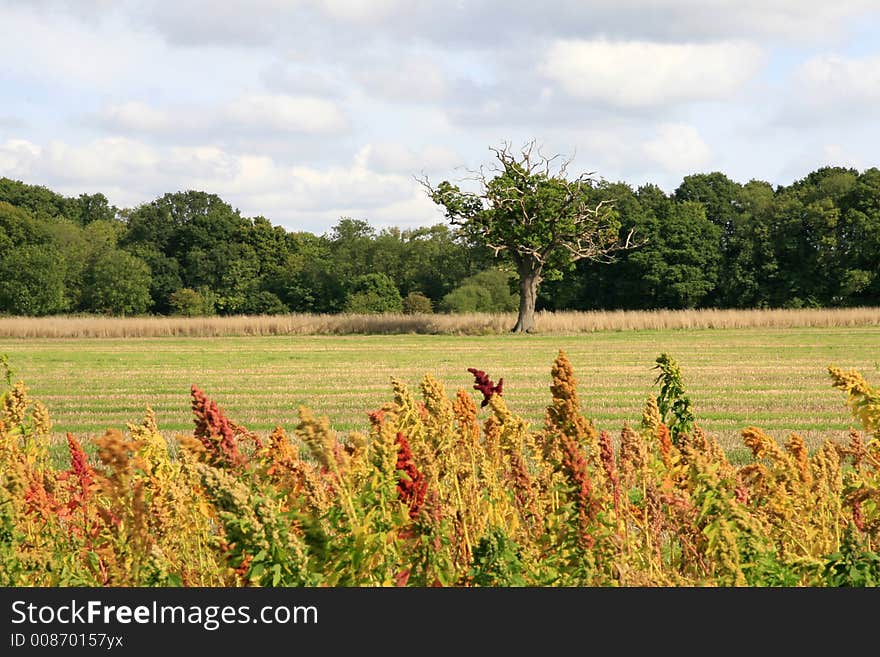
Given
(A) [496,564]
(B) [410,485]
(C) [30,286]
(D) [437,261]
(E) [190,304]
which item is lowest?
(A) [496,564]

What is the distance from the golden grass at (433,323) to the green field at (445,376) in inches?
310

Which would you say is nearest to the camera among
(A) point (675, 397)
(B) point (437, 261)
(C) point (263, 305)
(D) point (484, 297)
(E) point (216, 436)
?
(E) point (216, 436)

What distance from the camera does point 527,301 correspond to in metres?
53.2

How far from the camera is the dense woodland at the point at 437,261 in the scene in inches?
2931

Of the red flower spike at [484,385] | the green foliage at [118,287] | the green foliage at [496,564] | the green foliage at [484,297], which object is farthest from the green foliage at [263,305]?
the green foliage at [496,564]

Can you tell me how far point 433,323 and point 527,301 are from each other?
17.0 ft

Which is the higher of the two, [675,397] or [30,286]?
[30,286]

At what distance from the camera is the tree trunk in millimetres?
52750

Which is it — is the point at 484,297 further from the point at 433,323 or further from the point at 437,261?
the point at 433,323

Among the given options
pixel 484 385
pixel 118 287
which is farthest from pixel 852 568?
pixel 118 287

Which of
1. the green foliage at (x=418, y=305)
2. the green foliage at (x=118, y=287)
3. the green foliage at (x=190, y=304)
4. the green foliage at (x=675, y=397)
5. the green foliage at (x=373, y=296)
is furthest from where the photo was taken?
the green foliage at (x=190, y=304)

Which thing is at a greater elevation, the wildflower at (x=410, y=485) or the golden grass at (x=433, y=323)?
the wildflower at (x=410, y=485)

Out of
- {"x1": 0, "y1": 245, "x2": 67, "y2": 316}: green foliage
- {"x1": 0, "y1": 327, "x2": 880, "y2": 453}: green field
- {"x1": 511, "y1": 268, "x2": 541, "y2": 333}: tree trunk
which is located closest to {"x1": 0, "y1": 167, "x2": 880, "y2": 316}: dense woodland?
{"x1": 0, "y1": 245, "x2": 67, "y2": 316}: green foliage

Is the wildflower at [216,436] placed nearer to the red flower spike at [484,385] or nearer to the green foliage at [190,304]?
the red flower spike at [484,385]
